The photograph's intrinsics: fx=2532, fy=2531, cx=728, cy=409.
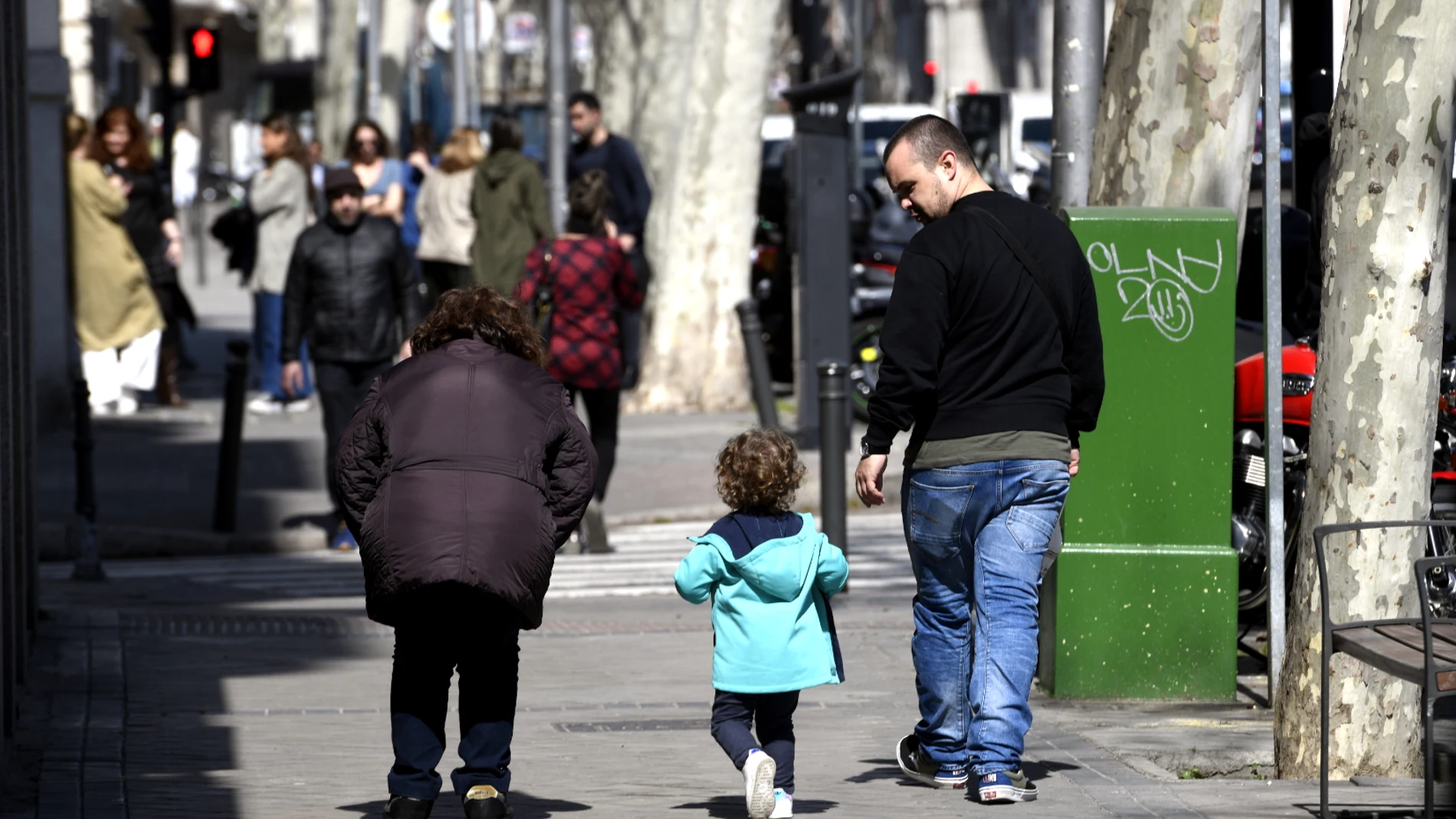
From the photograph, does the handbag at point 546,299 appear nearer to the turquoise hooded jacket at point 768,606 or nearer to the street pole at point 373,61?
the turquoise hooded jacket at point 768,606

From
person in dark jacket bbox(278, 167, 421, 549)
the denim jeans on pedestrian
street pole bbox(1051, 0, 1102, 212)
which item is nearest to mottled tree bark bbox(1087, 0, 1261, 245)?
street pole bbox(1051, 0, 1102, 212)

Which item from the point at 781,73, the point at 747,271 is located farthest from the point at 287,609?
the point at 781,73

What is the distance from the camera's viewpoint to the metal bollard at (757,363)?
16.3 m

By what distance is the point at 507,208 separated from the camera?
16078mm

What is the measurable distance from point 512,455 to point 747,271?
1290 cm

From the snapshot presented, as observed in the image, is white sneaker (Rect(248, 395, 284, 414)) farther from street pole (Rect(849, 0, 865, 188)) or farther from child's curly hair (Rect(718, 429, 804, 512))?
child's curly hair (Rect(718, 429, 804, 512))

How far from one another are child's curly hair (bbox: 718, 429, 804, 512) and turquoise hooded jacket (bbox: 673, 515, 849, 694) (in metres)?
0.10

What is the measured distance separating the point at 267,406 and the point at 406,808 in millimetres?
12769

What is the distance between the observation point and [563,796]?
22.1ft

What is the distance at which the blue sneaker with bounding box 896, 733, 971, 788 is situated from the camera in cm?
664

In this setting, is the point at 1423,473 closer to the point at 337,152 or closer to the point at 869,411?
the point at 869,411

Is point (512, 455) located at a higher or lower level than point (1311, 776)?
higher

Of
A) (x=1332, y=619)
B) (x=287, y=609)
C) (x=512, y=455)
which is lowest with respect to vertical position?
(x=287, y=609)

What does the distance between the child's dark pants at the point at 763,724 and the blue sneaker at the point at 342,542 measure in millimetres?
7126
